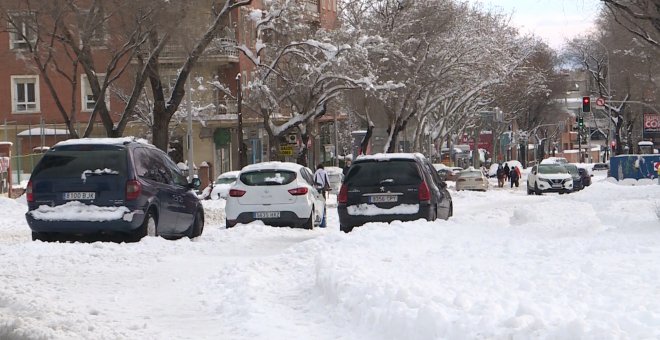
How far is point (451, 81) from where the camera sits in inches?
2167

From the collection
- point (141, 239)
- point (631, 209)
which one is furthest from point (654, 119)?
point (141, 239)

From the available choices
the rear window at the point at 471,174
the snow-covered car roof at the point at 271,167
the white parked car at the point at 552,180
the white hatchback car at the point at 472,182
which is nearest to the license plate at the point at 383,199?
the snow-covered car roof at the point at 271,167

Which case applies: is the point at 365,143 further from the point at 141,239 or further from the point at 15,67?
the point at 141,239

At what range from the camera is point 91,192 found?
15.0m

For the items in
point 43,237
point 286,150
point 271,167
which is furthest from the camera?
point 286,150

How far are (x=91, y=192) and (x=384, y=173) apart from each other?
5.20 m

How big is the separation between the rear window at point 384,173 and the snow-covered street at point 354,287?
185 centimetres

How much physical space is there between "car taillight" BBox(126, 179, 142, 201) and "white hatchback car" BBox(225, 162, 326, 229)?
16.1 ft

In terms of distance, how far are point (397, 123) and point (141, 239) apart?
126ft

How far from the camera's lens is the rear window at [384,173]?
1745 centimetres

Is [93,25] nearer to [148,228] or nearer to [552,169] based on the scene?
[148,228]

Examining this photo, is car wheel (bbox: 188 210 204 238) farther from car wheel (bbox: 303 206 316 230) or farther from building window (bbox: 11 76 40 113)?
building window (bbox: 11 76 40 113)

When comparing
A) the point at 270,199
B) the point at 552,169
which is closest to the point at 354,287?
the point at 270,199

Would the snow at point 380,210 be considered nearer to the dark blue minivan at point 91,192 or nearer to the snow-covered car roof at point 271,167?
the snow-covered car roof at point 271,167
